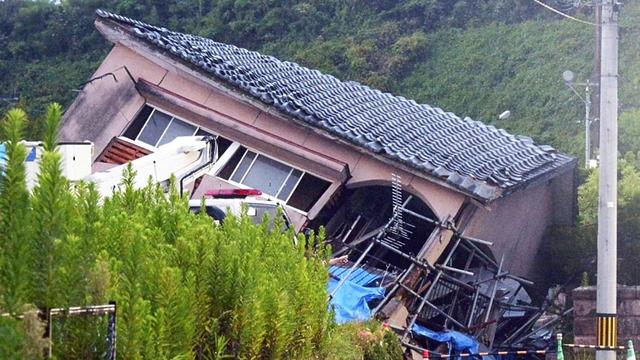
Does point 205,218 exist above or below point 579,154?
below

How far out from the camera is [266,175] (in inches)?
754

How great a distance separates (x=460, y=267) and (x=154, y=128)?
610 centimetres

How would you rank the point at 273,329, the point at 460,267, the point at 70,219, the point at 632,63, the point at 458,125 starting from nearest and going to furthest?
the point at 70,219 → the point at 273,329 → the point at 460,267 → the point at 458,125 → the point at 632,63

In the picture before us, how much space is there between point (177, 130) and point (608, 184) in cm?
846

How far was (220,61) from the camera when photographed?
19797 mm

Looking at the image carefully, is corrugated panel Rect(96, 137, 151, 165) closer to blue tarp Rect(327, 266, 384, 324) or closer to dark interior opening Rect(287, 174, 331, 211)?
dark interior opening Rect(287, 174, 331, 211)

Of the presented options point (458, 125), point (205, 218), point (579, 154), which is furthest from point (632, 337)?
point (579, 154)

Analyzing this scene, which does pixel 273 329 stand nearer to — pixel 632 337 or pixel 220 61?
pixel 632 337

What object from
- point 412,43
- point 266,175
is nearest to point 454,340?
point 266,175

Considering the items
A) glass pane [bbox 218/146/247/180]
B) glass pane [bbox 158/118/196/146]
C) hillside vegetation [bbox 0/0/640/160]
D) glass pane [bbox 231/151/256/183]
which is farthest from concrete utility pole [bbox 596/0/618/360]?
hillside vegetation [bbox 0/0/640/160]

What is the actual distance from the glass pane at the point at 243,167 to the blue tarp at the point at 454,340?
4.28m

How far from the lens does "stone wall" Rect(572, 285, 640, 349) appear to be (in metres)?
16.0

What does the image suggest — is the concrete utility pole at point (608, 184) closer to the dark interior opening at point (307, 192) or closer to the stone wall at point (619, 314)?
the stone wall at point (619, 314)

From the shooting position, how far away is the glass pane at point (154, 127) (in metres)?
19.6
